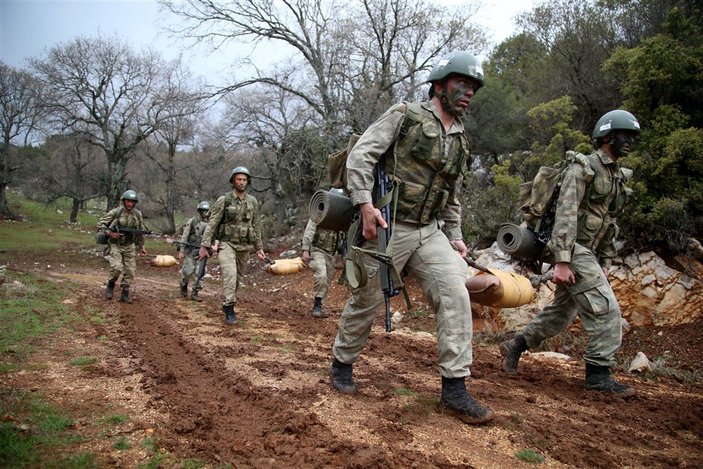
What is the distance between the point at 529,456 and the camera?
10.4ft

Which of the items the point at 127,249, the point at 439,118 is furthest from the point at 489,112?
the point at 439,118

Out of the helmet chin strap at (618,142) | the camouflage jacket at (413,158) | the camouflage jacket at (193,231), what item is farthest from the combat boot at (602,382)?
the camouflage jacket at (193,231)

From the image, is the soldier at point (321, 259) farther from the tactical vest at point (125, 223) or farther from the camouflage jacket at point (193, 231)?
the camouflage jacket at point (193, 231)

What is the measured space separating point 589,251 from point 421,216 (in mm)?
1957

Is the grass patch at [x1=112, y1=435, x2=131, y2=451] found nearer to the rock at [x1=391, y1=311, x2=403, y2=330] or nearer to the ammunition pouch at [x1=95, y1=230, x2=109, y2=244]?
the rock at [x1=391, y1=311, x2=403, y2=330]

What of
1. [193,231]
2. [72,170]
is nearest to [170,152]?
[72,170]

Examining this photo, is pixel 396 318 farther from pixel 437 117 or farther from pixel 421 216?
pixel 437 117

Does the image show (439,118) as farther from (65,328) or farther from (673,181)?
(673,181)

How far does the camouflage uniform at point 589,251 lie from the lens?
15.7ft

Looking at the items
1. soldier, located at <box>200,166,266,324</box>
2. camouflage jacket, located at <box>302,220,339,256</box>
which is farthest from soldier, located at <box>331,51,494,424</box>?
camouflage jacket, located at <box>302,220,339,256</box>

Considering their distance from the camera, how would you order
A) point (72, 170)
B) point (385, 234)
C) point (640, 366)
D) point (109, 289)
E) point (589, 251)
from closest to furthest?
1. point (385, 234)
2. point (589, 251)
3. point (640, 366)
4. point (109, 289)
5. point (72, 170)

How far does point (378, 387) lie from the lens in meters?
4.50

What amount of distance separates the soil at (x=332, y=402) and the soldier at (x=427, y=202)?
1.57 feet

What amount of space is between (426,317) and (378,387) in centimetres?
534
